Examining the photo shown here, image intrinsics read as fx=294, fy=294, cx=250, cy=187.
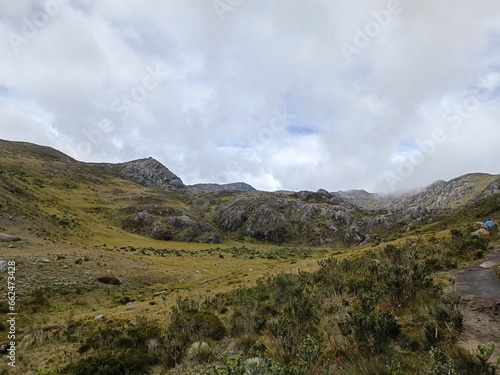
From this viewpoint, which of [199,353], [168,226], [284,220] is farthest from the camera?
[284,220]

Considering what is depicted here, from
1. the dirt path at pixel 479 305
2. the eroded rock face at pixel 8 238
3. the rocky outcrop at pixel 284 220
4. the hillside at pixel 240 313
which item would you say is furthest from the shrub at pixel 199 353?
the rocky outcrop at pixel 284 220

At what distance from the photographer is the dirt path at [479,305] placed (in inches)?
296

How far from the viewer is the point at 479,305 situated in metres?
9.71

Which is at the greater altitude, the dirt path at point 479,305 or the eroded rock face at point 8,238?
the eroded rock face at point 8,238

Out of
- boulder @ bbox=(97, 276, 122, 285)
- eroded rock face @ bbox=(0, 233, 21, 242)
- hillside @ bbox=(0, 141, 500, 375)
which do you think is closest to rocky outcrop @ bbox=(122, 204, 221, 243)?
hillside @ bbox=(0, 141, 500, 375)

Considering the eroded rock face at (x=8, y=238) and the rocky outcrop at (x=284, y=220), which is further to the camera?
the rocky outcrop at (x=284, y=220)

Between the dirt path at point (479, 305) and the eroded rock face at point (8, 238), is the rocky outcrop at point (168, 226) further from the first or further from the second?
the dirt path at point (479, 305)

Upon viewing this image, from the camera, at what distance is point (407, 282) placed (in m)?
10.9

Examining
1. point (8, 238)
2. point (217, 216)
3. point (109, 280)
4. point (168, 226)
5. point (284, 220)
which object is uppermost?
point (217, 216)

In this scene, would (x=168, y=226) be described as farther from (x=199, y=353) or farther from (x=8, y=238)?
(x=199, y=353)

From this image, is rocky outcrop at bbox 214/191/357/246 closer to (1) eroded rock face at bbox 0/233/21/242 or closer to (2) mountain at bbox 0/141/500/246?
(2) mountain at bbox 0/141/500/246

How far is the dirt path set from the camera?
7.51 meters

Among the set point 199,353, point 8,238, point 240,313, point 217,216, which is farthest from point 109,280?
point 217,216

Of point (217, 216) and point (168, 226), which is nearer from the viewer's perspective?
point (168, 226)
